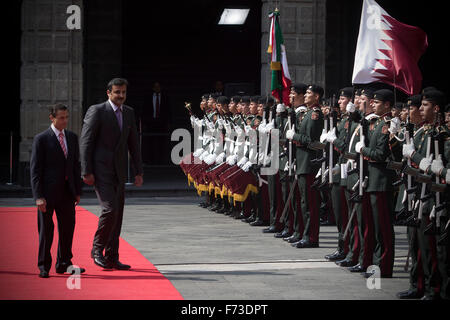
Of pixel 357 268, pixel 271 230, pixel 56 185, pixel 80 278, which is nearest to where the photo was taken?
pixel 80 278

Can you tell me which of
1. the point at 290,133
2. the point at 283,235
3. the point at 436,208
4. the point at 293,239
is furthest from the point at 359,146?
the point at 283,235

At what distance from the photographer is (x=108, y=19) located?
23609mm

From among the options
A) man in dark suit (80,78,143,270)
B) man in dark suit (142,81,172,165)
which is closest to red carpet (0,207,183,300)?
man in dark suit (80,78,143,270)

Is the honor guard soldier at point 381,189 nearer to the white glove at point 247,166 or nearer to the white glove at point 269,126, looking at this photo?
the white glove at point 269,126

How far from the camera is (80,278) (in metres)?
8.67

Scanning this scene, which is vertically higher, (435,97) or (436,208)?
(435,97)

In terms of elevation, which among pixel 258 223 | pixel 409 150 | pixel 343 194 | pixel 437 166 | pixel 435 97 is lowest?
pixel 258 223

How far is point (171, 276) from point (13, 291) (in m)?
1.66

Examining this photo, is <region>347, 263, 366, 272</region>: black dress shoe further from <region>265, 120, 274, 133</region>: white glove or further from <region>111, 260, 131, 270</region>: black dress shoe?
<region>265, 120, 274, 133</region>: white glove

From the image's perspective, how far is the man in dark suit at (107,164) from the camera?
30.0 feet

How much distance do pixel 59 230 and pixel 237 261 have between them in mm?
2171

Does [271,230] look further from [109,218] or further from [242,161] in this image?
[109,218]

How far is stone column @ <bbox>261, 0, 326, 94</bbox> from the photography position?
1822 cm

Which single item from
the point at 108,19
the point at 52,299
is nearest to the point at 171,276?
the point at 52,299
